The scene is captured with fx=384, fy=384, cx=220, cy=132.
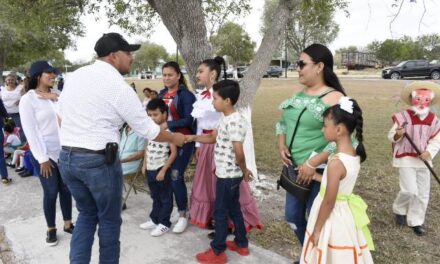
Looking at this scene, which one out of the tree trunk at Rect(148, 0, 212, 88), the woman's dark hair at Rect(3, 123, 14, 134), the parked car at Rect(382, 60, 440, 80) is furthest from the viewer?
the parked car at Rect(382, 60, 440, 80)

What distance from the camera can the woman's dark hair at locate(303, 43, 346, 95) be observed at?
2.68m

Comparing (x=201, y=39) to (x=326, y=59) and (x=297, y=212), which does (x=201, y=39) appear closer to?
(x=326, y=59)

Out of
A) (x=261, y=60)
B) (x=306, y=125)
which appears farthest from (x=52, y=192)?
(x=261, y=60)

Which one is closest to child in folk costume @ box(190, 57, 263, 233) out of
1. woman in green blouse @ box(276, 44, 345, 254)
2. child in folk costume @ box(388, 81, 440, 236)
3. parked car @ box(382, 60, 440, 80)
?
woman in green blouse @ box(276, 44, 345, 254)

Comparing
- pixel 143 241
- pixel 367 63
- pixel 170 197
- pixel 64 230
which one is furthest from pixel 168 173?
pixel 367 63

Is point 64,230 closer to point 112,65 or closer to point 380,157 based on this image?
point 112,65

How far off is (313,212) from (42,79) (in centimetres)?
274

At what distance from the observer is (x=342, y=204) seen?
2428mm

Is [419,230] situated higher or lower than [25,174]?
lower

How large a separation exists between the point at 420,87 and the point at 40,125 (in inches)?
144

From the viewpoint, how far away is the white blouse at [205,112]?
3.62 metres

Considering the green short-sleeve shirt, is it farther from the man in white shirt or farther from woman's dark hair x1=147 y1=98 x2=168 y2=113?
woman's dark hair x1=147 y1=98 x2=168 y2=113

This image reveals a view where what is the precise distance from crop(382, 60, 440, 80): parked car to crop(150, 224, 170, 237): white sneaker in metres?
26.5

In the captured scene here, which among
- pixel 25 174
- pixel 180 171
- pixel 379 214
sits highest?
pixel 180 171
